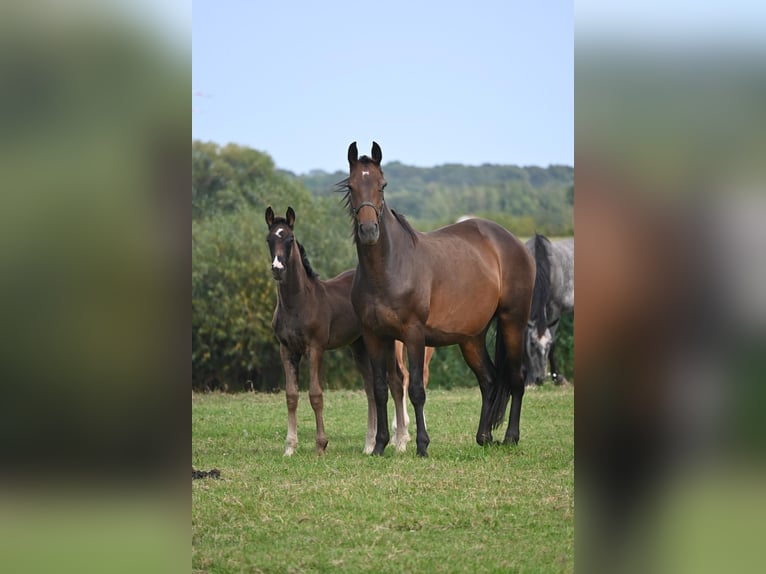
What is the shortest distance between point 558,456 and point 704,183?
7.31 metres

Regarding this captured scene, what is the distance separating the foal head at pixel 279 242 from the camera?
910cm

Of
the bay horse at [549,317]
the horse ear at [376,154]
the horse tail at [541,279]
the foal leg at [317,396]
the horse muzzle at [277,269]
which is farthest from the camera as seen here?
the bay horse at [549,317]

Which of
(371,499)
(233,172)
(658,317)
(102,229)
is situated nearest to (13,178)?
(102,229)

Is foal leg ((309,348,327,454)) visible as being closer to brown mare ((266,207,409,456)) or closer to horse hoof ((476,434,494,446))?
brown mare ((266,207,409,456))

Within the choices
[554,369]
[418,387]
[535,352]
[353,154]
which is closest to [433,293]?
[418,387]

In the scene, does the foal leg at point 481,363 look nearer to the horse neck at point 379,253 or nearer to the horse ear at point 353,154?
the horse neck at point 379,253

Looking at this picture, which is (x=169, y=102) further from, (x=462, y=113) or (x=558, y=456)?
(x=462, y=113)

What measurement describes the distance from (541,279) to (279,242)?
5.83 m

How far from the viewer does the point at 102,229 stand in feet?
6.30

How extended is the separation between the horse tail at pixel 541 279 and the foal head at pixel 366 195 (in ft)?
18.4

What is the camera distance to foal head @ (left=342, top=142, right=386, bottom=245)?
827 centimetres

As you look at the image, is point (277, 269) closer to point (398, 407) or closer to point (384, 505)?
point (398, 407)

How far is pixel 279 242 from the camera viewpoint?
9219mm

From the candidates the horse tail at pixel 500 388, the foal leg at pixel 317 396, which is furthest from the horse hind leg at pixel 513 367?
the foal leg at pixel 317 396
